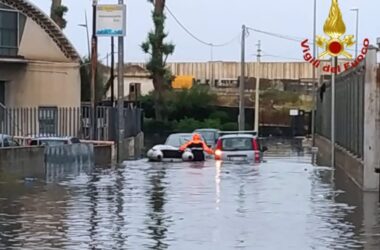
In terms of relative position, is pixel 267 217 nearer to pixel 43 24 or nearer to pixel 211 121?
pixel 43 24

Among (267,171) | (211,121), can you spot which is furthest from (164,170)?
(211,121)

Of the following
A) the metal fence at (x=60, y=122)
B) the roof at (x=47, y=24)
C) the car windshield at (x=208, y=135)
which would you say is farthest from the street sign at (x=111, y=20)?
the roof at (x=47, y=24)

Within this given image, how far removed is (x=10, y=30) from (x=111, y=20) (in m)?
14.2

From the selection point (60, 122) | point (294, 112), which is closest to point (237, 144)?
point (60, 122)

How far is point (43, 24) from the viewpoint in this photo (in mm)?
53312

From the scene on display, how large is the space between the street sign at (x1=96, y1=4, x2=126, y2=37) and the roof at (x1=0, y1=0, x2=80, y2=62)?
43.1 ft

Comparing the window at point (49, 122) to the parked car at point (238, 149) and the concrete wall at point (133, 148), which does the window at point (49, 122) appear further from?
the parked car at point (238, 149)

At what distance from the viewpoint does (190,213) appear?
16.9 m

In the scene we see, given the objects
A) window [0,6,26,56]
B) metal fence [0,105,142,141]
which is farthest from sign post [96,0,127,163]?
window [0,6,26,56]

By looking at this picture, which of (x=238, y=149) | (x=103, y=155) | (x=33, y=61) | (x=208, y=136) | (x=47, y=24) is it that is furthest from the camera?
(x=47, y=24)

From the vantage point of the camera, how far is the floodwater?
1343 centimetres

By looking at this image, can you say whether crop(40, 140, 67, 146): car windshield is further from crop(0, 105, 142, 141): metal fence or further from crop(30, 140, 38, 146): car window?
crop(0, 105, 142, 141): metal fence

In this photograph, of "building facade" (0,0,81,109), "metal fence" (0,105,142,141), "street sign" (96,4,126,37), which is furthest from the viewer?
"building facade" (0,0,81,109)

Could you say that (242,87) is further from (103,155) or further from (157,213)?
(157,213)
